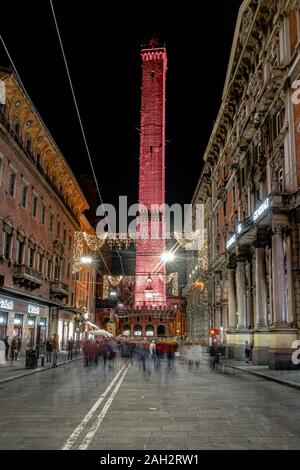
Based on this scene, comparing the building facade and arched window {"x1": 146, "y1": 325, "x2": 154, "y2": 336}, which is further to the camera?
arched window {"x1": 146, "y1": 325, "x2": 154, "y2": 336}

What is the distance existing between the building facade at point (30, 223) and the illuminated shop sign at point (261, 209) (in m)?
15.2

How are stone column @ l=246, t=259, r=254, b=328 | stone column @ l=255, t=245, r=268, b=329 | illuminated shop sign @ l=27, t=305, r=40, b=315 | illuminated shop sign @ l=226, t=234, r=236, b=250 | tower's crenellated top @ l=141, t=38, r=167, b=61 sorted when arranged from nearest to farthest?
stone column @ l=255, t=245, r=268, b=329 → illuminated shop sign @ l=27, t=305, r=40, b=315 → stone column @ l=246, t=259, r=254, b=328 → illuminated shop sign @ l=226, t=234, r=236, b=250 → tower's crenellated top @ l=141, t=38, r=167, b=61

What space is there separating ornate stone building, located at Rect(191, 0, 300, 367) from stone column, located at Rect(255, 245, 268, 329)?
6 cm

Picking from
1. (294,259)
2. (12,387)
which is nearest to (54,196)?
(294,259)

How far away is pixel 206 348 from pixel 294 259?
27.7 m

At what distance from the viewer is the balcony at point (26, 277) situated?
31469mm

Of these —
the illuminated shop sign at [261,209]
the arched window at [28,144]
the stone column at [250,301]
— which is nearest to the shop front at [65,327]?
the arched window at [28,144]

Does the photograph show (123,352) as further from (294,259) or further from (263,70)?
(263,70)

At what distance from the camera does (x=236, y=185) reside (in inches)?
1656

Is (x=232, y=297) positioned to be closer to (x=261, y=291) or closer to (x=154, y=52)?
(x=261, y=291)

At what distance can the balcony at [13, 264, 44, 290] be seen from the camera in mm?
31469

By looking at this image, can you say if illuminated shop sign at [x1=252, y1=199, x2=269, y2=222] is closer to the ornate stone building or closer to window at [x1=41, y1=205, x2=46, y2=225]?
the ornate stone building

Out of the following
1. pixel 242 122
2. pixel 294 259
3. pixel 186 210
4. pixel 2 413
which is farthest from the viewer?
pixel 186 210

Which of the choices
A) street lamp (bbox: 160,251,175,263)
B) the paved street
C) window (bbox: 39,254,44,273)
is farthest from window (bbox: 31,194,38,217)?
street lamp (bbox: 160,251,175,263)
